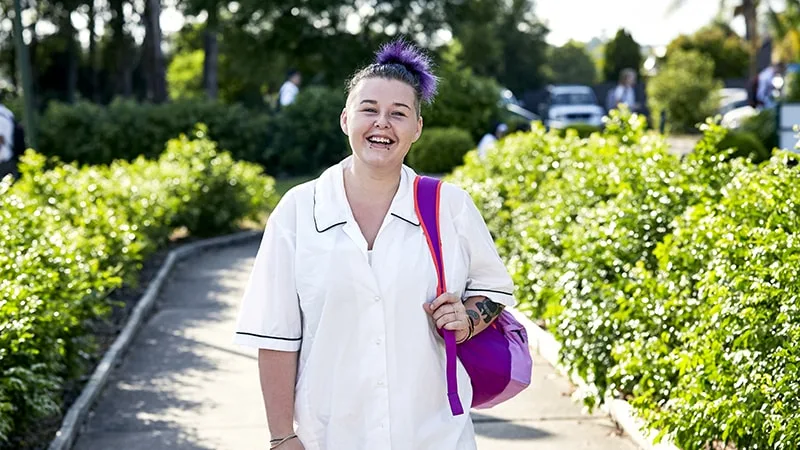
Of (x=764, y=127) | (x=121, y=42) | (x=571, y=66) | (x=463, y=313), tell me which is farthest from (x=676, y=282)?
(x=571, y=66)

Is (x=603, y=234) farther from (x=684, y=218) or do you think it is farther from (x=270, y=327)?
(x=270, y=327)

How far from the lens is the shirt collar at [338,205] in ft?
10.8

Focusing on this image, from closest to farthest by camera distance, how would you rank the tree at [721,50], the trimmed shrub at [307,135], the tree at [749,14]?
the trimmed shrub at [307,135]
the tree at [749,14]
the tree at [721,50]

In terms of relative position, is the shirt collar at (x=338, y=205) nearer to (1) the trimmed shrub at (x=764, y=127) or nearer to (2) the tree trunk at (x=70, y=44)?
(1) the trimmed shrub at (x=764, y=127)

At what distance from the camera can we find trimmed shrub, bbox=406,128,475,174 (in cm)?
2283

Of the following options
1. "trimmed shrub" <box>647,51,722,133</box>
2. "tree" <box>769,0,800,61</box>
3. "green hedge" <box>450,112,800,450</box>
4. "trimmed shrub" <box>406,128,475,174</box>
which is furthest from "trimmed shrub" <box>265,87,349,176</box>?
"tree" <box>769,0,800,61</box>

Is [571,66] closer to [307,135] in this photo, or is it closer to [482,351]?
[307,135]

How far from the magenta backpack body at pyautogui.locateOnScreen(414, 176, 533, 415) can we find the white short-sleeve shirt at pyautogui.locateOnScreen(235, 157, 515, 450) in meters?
0.02

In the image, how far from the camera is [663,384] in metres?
6.02

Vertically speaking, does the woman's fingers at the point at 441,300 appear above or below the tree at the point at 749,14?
below

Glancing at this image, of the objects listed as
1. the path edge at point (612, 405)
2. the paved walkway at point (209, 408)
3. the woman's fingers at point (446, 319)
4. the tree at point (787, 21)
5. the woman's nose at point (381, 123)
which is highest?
the tree at point (787, 21)

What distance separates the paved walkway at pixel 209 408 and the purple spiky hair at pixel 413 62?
341 cm

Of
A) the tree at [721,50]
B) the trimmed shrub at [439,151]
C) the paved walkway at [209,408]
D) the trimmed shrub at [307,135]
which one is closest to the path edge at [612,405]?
the paved walkway at [209,408]

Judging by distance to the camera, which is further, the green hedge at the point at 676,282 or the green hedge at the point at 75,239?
the green hedge at the point at 75,239
